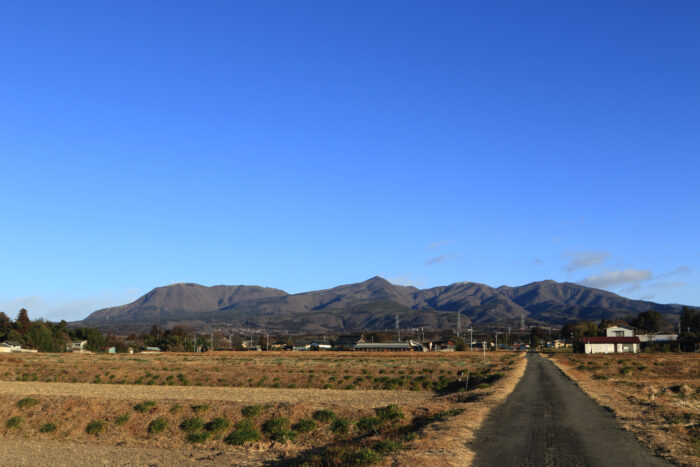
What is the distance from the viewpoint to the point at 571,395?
3600 centimetres

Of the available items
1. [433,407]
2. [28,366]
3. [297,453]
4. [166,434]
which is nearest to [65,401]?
[166,434]

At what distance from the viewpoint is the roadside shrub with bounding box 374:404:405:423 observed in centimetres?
2614

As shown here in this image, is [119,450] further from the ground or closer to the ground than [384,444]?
closer to the ground

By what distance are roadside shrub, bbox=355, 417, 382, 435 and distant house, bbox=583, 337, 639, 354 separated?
12094 cm

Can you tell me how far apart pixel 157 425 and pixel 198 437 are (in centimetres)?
301

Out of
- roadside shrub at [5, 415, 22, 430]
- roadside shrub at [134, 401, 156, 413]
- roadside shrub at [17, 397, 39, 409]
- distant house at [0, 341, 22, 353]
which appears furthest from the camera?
distant house at [0, 341, 22, 353]

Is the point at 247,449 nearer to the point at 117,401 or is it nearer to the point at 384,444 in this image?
the point at 384,444

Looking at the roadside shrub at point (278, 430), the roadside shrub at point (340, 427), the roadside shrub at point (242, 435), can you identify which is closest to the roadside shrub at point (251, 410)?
the roadside shrub at point (278, 430)

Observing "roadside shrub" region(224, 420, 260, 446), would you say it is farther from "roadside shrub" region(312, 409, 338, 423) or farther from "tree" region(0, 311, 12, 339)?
"tree" region(0, 311, 12, 339)

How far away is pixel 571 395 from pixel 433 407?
12150 mm

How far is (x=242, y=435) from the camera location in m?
24.8

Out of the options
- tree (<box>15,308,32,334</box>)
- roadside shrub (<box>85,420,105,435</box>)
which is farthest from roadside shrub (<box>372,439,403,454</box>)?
tree (<box>15,308,32,334</box>)

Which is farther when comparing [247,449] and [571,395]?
[571,395]

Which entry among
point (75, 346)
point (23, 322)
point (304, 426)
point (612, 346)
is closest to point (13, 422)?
point (304, 426)
